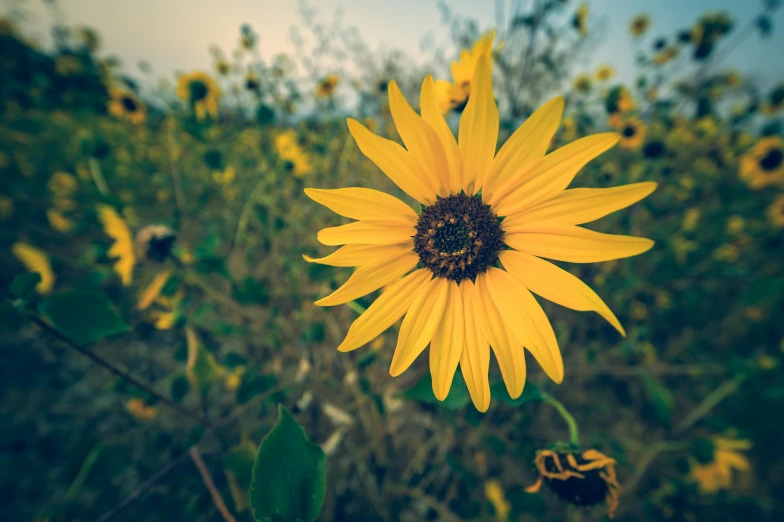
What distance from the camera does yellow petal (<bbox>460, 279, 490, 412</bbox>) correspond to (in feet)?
2.09

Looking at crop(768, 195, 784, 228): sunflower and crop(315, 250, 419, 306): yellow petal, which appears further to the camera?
crop(768, 195, 784, 228): sunflower

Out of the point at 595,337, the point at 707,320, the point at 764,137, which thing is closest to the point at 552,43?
the point at 595,337

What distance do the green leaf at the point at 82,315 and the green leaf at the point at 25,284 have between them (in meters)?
0.05

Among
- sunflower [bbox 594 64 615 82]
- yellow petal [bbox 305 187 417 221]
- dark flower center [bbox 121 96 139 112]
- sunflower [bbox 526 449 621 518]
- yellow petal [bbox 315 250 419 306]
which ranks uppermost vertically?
sunflower [bbox 594 64 615 82]

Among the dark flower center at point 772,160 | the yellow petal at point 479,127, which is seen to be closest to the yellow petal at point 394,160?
the yellow petal at point 479,127

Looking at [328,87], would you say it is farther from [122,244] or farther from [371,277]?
[371,277]

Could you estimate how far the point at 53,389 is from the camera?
1.97 m

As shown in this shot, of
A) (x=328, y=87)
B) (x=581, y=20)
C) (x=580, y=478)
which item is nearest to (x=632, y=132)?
(x=581, y=20)

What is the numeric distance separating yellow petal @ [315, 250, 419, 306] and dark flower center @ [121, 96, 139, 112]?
3.51 metres

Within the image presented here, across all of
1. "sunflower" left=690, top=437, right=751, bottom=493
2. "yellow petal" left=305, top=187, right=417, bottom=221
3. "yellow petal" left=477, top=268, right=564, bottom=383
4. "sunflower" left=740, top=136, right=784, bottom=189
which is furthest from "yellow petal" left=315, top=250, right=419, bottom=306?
"sunflower" left=740, top=136, right=784, bottom=189

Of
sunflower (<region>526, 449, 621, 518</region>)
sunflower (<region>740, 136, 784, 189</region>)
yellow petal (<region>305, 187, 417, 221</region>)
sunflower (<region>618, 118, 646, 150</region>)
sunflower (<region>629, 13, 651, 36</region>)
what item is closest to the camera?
yellow petal (<region>305, 187, 417, 221</region>)

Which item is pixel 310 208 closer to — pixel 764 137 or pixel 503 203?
pixel 503 203

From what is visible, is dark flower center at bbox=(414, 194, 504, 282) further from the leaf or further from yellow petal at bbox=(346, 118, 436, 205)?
the leaf

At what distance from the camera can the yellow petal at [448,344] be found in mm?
657
